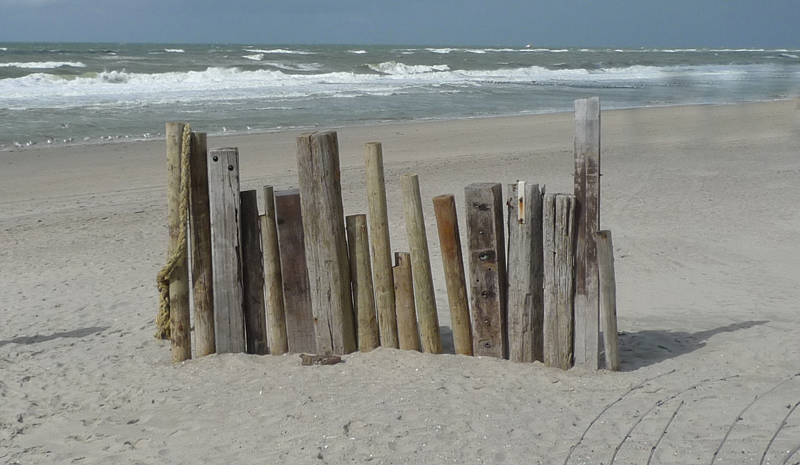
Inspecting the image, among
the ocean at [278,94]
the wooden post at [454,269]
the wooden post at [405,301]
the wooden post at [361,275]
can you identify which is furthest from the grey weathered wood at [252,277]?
the ocean at [278,94]

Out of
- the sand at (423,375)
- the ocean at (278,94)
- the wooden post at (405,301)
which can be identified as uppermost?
the ocean at (278,94)

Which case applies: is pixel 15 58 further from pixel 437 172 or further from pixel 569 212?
pixel 569 212

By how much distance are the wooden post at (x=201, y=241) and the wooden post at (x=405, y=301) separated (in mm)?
1125

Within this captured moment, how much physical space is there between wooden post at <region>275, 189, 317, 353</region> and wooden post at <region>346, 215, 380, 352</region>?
0.28 m

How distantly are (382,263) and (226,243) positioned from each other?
3.05ft

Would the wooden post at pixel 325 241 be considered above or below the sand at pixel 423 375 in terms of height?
above

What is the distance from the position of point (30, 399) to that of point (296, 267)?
5.52 feet

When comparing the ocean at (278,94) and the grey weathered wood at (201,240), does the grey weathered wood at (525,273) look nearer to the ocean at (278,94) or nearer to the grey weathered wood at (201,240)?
the grey weathered wood at (201,240)

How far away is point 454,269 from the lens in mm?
4859

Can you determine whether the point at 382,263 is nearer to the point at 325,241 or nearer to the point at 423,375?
the point at 325,241

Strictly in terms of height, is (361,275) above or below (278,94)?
below

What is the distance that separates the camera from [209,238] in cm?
504

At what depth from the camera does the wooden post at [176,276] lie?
16.4 ft

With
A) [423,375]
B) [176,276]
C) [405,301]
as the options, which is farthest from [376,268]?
[176,276]
